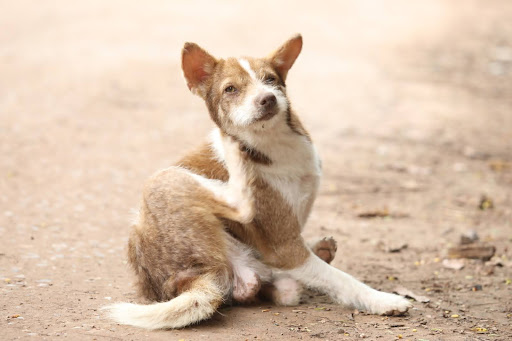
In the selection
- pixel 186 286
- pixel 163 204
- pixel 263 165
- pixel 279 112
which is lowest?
pixel 186 286

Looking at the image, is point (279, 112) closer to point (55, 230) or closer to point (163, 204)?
point (163, 204)

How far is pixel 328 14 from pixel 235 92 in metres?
16.0

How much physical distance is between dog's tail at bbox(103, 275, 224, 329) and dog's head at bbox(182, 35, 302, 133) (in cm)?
116

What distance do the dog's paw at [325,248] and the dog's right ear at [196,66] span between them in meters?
1.43

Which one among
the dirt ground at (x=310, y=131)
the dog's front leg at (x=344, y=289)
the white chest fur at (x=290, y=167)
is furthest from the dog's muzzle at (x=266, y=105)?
the dirt ground at (x=310, y=131)

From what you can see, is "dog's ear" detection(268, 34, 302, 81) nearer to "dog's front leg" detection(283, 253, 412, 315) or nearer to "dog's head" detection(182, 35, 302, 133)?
"dog's head" detection(182, 35, 302, 133)

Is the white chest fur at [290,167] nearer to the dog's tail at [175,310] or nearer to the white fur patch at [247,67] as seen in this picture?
the white fur patch at [247,67]

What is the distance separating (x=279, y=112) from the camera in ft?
15.1

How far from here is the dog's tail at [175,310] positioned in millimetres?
4230

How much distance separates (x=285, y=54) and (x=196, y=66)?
2.18 feet

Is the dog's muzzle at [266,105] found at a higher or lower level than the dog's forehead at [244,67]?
lower

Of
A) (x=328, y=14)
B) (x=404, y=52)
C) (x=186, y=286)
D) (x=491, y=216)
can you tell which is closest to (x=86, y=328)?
(x=186, y=286)

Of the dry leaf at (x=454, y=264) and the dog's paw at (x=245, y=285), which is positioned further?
the dry leaf at (x=454, y=264)

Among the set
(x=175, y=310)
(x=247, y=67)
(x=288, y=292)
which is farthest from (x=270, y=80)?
(x=175, y=310)
